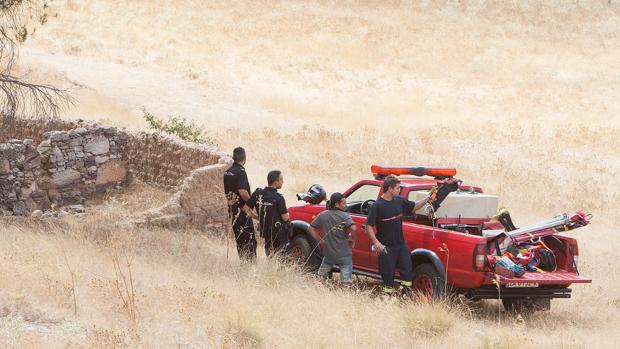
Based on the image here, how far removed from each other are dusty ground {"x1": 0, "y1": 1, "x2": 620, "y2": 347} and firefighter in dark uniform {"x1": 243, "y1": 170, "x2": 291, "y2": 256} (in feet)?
2.71

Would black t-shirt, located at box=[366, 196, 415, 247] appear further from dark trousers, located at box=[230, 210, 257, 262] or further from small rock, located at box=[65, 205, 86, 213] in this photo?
small rock, located at box=[65, 205, 86, 213]

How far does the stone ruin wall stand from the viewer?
14625 millimetres

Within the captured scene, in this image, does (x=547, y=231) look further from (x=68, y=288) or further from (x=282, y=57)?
(x=282, y=57)

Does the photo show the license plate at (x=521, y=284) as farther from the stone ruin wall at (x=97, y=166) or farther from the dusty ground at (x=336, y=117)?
the stone ruin wall at (x=97, y=166)

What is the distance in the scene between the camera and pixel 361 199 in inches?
510

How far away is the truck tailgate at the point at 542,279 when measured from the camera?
33.6 feet

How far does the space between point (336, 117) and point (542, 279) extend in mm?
33911

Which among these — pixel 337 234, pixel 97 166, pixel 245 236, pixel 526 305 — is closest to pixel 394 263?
pixel 337 234

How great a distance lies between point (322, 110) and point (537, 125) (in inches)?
419

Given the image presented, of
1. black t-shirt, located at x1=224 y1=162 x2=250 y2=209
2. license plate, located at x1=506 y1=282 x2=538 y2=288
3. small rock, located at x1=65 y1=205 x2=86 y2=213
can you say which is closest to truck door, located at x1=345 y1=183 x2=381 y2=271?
black t-shirt, located at x1=224 y1=162 x2=250 y2=209

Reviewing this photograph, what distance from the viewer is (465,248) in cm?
1028

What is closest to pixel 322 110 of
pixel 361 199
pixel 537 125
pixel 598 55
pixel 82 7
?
pixel 537 125

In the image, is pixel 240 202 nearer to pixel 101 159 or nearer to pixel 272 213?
pixel 272 213

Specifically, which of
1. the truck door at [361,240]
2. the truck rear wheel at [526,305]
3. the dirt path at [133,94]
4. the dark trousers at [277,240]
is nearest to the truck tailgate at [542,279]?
the truck rear wheel at [526,305]
